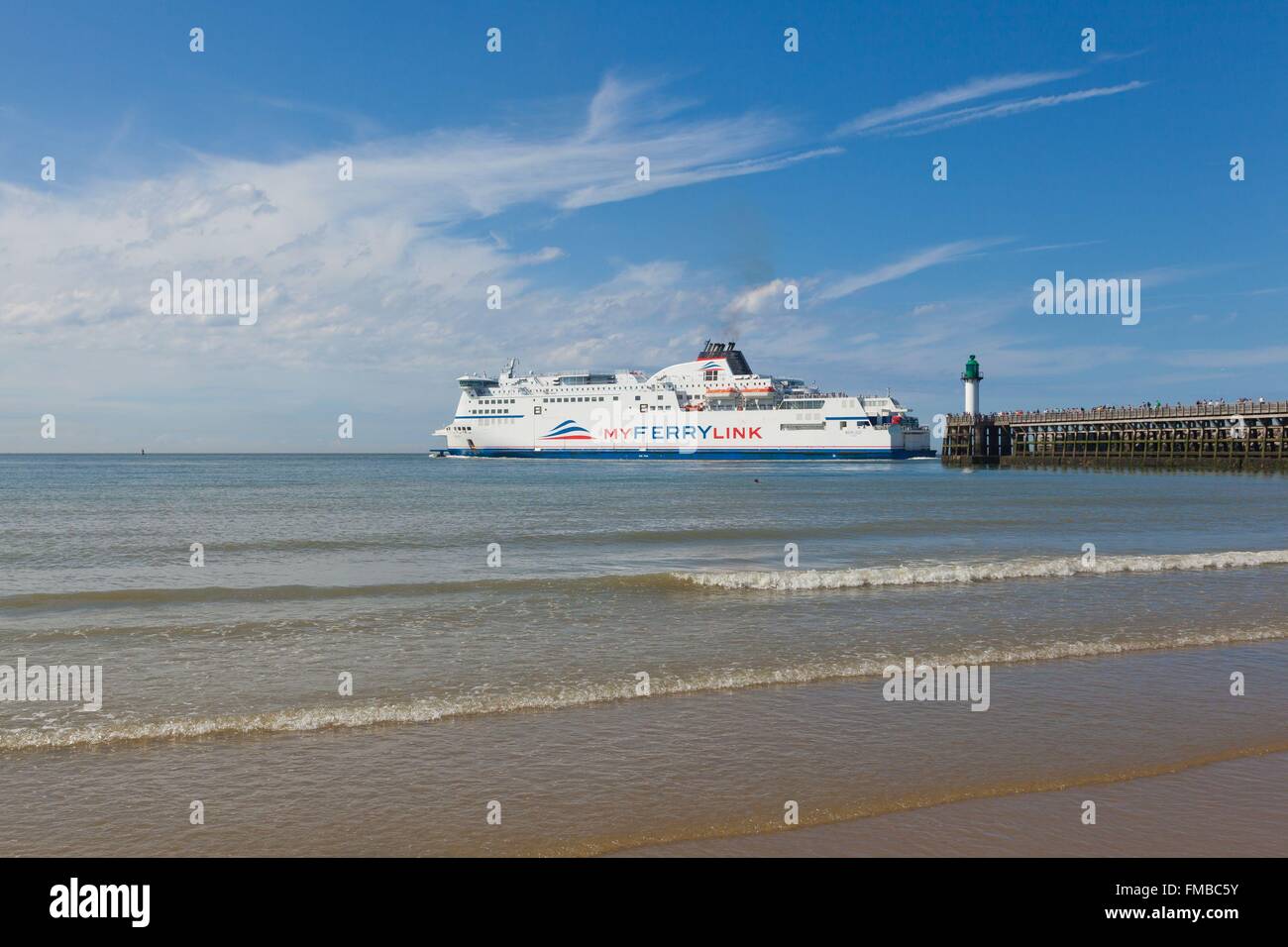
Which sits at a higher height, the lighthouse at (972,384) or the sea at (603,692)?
the lighthouse at (972,384)

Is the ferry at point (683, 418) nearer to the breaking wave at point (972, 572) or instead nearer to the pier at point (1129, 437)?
the pier at point (1129, 437)

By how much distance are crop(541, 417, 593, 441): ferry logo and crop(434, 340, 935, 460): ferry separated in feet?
0.31

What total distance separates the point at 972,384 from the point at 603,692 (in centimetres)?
7623

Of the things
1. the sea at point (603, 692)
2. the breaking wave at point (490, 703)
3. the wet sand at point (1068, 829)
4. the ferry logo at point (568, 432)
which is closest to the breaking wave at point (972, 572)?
the sea at point (603, 692)

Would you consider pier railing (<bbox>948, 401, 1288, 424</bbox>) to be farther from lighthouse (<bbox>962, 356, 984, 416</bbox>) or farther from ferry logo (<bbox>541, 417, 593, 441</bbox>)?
ferry logo (<bbox>541, 417, 593, 441</bbox>)

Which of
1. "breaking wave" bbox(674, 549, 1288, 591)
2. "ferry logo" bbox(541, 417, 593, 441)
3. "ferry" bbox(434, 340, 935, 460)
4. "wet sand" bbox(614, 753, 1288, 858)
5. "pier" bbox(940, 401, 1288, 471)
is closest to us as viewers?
"wet sand" bbox(614, 753, 1288, 858)

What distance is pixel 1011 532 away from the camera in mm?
20562

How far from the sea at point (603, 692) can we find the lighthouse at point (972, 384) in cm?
6112

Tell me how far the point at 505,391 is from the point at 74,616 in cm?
7361

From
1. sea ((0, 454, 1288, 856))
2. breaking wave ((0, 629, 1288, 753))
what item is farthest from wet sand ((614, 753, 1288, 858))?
breaking wave ((0, 629, 1288, 753))

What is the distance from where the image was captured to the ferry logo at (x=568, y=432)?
262 ft

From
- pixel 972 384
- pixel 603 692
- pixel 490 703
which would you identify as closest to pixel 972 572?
pixel 603 692

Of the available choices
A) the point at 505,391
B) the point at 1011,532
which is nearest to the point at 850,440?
the point at 505,391

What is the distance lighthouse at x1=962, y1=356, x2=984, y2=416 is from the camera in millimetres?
75625
